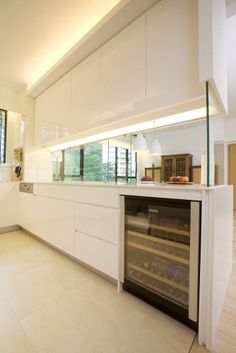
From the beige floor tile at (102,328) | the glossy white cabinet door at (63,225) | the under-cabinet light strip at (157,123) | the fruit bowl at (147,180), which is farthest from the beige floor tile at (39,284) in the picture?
the under-cabinet light strip at (157,123)

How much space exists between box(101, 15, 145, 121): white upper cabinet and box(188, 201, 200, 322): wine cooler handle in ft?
3.30

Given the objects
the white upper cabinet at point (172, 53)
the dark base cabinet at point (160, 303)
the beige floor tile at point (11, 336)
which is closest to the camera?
the beige floor tile at point (11, 336)

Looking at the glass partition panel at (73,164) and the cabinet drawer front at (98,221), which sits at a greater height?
the glass partition panel at (73,164)

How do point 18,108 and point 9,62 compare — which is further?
point 18,108

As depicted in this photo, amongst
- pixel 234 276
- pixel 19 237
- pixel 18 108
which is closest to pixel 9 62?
pixel 18 108

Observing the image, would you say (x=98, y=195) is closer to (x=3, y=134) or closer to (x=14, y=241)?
(x=14, y=241)

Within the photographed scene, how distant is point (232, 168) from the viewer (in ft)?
18.5

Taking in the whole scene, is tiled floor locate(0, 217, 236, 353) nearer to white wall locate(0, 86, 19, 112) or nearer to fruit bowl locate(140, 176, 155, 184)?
fruit bowl locate(140, 176, 155, 184)

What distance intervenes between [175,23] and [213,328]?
2078 millimetres

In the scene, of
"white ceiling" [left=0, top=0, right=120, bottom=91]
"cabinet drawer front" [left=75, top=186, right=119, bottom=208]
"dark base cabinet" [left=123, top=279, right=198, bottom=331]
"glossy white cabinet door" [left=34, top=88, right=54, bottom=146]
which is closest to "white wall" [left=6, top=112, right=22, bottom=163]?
"glossy white cabinet door" [left=34, top=88, right=54, bottom=146]

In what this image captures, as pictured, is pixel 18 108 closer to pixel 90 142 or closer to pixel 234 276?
pixel 90 142

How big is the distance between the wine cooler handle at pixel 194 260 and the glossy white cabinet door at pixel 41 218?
1.87 metres

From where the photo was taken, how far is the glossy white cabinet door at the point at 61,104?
251 centimetres

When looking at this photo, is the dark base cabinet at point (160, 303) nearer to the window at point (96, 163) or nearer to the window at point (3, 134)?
the window at point (96, 163)
